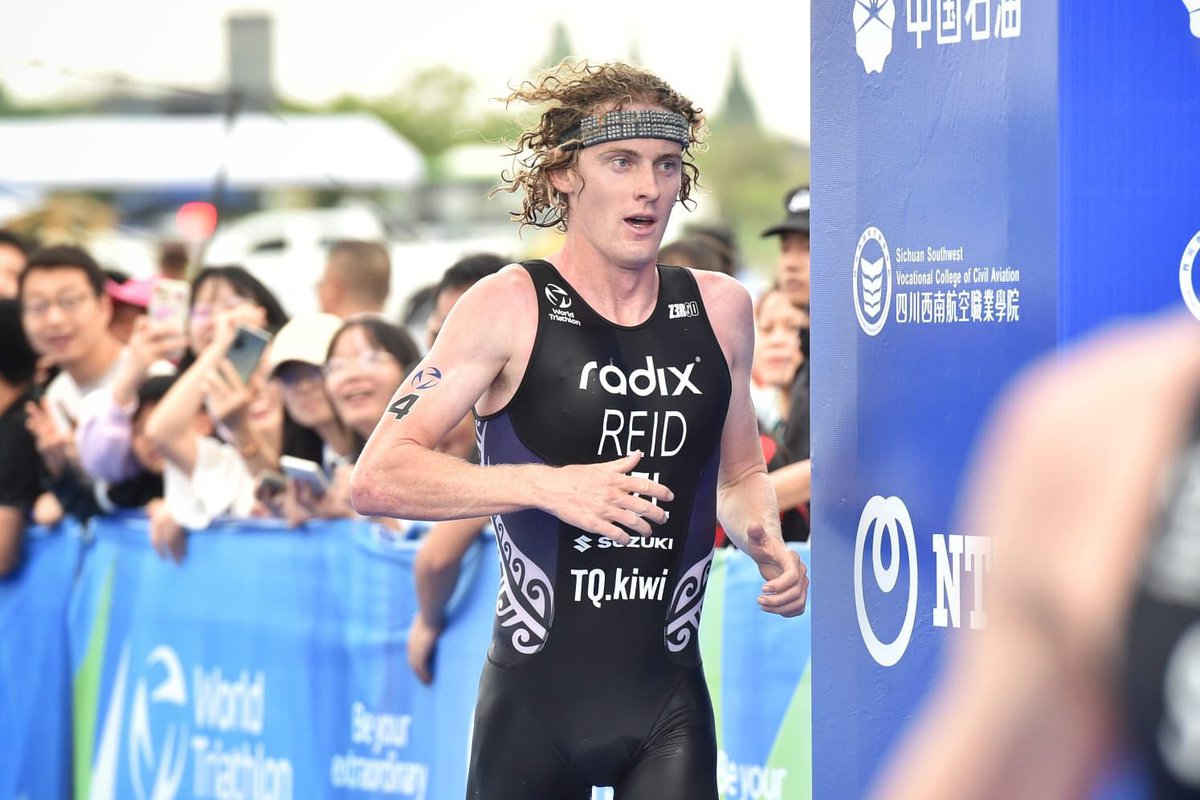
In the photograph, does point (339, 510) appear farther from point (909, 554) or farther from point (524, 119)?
point (909, 554)

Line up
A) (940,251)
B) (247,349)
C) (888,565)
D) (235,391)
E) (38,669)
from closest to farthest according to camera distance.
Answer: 1. (940,251)
2. (888,565)
3. (235,391)
4. (247,349)
5. (38,669)

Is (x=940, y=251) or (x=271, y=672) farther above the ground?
(x=940, y=251)

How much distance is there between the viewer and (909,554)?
402cm

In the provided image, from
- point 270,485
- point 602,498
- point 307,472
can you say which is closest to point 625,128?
point 602,498

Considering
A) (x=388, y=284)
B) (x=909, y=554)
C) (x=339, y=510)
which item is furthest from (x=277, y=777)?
(x=909, y=554)

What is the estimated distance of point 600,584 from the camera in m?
4.60

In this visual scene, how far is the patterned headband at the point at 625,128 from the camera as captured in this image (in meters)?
4.62

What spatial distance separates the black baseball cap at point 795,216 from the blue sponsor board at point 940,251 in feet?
9.02

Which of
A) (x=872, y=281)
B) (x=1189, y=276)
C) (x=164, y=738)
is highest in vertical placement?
(x=872, y=281)

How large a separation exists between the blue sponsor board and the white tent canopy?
24.8 meters

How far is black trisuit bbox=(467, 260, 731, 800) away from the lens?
4508 mm

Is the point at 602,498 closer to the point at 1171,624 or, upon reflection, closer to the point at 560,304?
the point at 560,304

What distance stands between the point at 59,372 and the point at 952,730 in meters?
8.15

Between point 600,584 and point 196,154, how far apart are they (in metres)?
26.2
